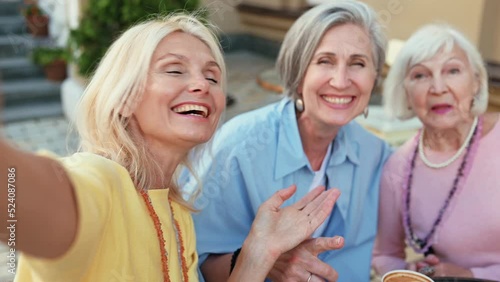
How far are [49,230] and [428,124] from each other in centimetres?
148

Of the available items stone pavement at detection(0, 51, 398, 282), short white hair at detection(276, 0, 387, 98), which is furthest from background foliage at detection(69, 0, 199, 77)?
short white hair at detection(276, 0, 387, 98)

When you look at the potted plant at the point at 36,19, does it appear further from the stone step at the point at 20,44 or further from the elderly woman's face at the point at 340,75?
the elderly woman's face at the point at 340,75

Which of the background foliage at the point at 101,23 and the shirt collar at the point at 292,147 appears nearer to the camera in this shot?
the shirt collar at the point at 292,147

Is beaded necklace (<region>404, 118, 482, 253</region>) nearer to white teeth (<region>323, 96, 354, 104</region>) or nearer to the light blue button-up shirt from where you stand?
A: the light blue button-up shirt

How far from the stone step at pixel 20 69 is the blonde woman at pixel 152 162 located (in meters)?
5.32

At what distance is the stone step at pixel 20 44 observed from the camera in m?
6.10

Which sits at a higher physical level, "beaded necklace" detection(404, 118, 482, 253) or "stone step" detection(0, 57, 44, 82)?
"beaded necklace" detection(404, 118, 482, 253)

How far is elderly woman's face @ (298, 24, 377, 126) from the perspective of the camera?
69.1 inches

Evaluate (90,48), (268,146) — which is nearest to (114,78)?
(268,146)

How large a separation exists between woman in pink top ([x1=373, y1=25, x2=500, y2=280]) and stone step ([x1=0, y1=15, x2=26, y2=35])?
18.6ft

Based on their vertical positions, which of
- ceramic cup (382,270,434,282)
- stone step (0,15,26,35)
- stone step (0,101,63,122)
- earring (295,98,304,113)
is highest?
earring (295,98,304,113)

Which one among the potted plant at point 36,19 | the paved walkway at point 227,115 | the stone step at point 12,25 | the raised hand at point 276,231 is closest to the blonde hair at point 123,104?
the raised hand at point 276,231

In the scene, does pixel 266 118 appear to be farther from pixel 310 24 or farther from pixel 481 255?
pixel 481 255

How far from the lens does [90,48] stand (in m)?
4.88
